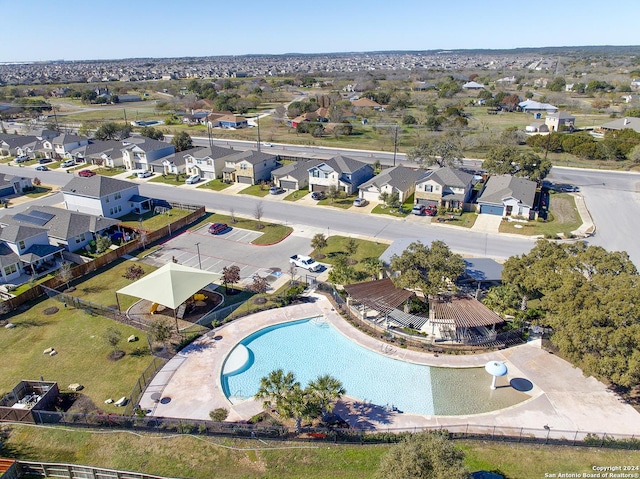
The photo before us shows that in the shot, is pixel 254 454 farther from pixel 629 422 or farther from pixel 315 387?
pixel 629 422

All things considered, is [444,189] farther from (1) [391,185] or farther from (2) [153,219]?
(2) [153,219]


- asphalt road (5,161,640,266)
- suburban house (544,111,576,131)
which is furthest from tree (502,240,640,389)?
suburban house (544,111,576,131)

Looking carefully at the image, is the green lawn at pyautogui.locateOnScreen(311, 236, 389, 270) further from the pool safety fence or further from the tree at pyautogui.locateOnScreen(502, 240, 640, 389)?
the pool safety fence

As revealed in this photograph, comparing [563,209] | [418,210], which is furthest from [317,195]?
[563,209]

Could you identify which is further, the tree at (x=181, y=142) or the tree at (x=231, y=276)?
the tree at (x=181, y=142)

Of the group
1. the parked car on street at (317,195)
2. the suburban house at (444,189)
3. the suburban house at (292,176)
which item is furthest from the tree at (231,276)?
the suburban house at (444,189)

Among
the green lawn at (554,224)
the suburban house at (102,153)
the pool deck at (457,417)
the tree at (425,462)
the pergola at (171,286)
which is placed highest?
the suburban house at (102,153)

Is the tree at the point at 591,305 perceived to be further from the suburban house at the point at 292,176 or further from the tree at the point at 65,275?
the suburban house at the point at 292,176
